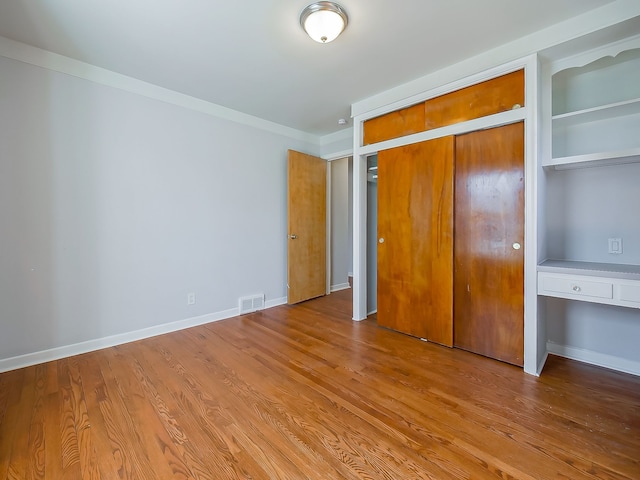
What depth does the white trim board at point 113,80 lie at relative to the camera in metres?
2.23

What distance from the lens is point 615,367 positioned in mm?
2189

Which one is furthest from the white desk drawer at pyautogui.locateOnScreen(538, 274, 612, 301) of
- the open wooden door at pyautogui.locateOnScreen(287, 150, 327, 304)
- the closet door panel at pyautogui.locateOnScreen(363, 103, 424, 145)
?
the open wooden door at pyautogui.locateOnScreen(287, 150, 327, 304)

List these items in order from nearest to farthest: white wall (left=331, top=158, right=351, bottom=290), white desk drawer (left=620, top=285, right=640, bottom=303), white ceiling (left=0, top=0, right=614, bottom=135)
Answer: white desk drawer (left=620, top=285, right=640, bottom=303), white ceiling (left=0, top=0, right=614, bottom=135), white wall (left=331, top=158, right=351, bottom=290)

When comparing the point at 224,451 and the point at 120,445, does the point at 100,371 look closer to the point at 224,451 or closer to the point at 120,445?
the point at 120,445

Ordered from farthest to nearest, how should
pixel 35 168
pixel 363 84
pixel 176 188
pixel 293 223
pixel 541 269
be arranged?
pixel 293 223 → pixel 176 188 → pixel 363 84 → pixel 35 168 → pixel 541 269

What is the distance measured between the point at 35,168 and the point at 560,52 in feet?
13.8

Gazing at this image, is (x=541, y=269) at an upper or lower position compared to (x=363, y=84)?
lower

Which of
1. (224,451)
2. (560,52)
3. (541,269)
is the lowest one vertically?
(224,451)

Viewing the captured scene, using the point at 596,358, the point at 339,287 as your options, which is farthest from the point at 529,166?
the point at 339,287

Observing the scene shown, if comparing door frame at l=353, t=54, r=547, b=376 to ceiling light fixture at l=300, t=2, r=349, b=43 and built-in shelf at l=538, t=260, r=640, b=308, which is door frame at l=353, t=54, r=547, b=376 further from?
ceiling light fixture at l=300, t=2, r=349, b=43

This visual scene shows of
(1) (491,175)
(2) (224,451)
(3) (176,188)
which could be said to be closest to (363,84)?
(1) (491,175)

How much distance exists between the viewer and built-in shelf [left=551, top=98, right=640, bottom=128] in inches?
76.6

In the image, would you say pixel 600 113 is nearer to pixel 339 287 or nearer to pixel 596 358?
pixel 596 358

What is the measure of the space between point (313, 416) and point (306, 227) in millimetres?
2788
